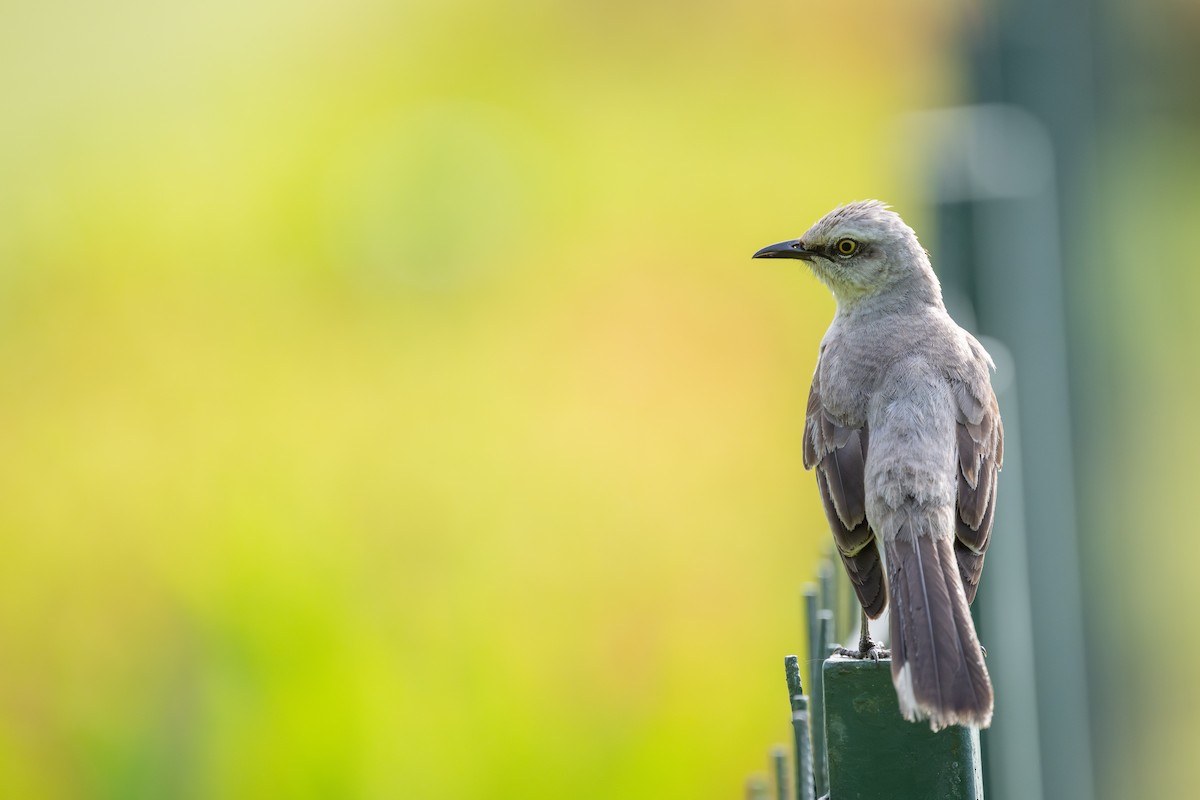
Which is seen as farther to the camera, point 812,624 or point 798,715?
point 812,624

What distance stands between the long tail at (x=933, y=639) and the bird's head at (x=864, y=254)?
3.47ft

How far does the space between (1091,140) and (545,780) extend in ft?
17.1

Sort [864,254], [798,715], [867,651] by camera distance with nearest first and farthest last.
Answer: [798,715] → [867,651] → [864,254]

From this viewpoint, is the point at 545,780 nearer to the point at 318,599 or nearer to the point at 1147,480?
the point at 318,599

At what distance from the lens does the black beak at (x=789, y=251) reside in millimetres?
3916

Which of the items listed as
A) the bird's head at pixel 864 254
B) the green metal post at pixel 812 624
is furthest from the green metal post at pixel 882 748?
the bird's head at pixel 864 254

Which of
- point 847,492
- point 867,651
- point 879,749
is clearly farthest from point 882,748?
point 847,492

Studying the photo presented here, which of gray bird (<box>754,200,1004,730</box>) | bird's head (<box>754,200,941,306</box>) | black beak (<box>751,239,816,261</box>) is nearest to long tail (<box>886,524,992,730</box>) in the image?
gray bird (<box>754,200,1004,730</box>)

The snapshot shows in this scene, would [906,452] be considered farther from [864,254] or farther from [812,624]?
[864,254]

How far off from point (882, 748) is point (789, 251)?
194cm

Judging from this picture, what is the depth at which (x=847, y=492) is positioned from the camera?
317 cm

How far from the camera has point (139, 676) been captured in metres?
8.82

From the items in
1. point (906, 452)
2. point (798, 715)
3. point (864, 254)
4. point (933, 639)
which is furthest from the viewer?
point (864, 254)

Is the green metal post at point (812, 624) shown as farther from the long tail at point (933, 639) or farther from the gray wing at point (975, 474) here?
the gray wing at point (975, 474)
